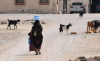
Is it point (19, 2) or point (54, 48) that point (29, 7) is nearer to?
point (19, 2)

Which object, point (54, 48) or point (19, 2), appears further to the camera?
point (19, 2)

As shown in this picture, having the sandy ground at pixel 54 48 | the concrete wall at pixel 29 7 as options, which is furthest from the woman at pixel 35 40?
the concrete wall at pixel 29 7

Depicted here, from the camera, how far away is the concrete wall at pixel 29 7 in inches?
1747

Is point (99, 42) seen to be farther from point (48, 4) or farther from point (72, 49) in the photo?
point (48, 4)

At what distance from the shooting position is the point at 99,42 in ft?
61.7

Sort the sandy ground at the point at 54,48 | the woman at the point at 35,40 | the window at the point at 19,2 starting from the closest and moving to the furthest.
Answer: the sandy ground at the point at 54,48
the woman at the point at 35,40
the window at the point at 19,2

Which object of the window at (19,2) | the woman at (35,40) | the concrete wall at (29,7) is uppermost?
the woman at (35,40)

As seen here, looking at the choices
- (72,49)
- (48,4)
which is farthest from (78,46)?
(48,4)

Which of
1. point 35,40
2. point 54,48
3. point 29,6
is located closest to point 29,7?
point 29,6

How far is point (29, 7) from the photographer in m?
44.5

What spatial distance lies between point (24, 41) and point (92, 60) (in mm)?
7958

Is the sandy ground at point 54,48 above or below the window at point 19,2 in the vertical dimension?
below

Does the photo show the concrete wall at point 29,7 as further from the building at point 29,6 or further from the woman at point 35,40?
the woman at point 35,40

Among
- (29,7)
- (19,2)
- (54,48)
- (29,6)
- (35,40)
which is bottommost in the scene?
(29,7)
